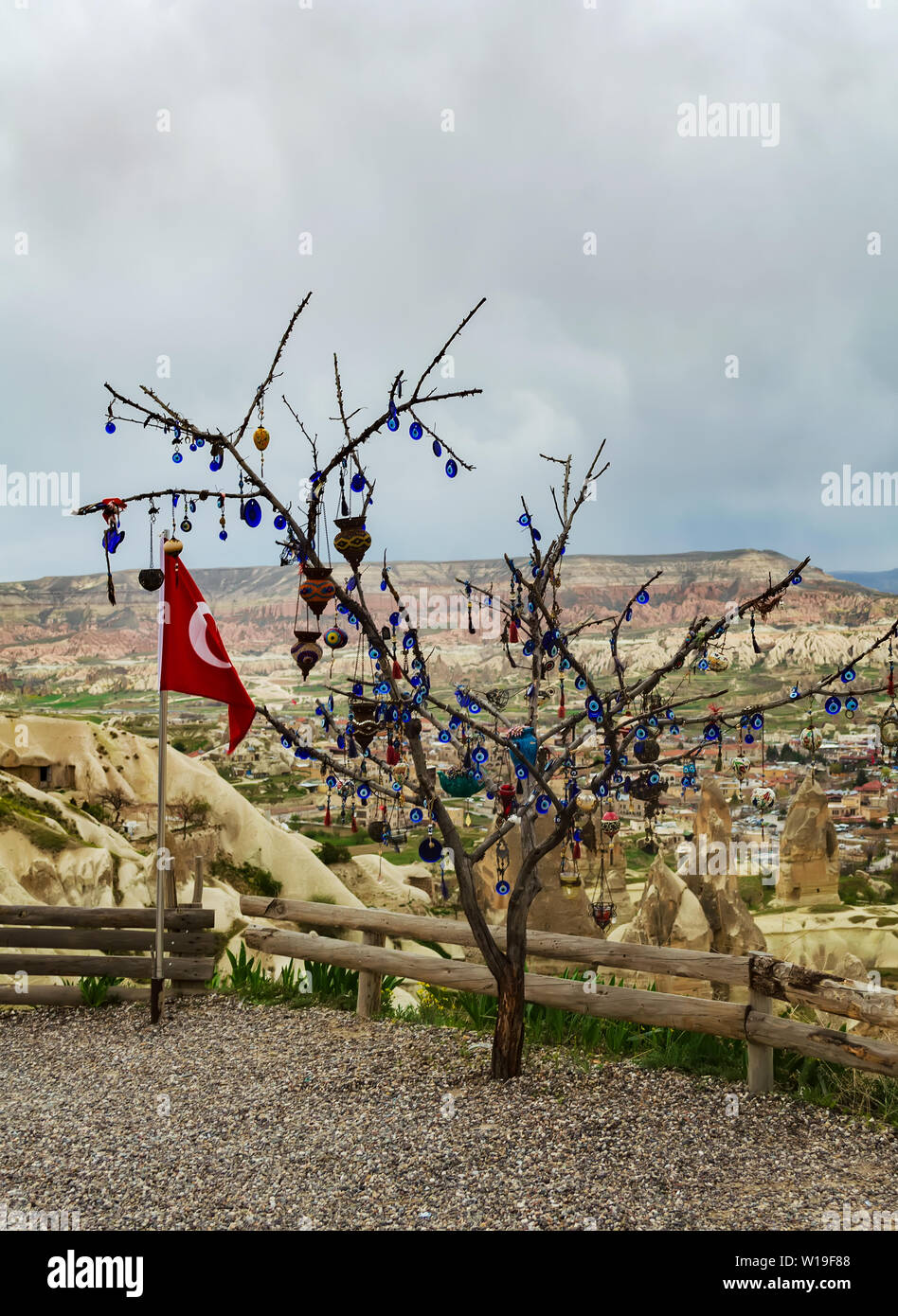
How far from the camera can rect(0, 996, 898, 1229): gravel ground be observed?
12.1 ft

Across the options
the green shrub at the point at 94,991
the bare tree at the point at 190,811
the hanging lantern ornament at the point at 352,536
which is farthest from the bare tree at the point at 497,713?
the bare tree at the point at 190,811

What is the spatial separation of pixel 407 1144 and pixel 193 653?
335 cm

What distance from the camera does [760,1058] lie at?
4758 millimetres

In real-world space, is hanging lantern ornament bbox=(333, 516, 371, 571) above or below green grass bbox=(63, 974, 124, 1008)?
above

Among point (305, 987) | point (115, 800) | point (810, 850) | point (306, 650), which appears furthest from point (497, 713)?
point (115, 800)

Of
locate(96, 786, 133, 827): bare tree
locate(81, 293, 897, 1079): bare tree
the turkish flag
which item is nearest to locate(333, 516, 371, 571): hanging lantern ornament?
locate(81, 293, 897, 1079): bare tree

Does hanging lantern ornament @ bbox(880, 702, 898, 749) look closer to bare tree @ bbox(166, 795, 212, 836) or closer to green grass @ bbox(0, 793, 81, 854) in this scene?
bare tree @ bbox(166, 795, 212, 836)

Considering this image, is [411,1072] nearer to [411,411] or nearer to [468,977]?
[468,977]

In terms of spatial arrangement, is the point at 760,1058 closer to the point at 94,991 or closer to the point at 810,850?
the point at 810,850

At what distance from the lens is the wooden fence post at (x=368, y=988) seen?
6.25m

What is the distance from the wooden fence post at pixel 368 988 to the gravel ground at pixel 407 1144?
1.29 ft

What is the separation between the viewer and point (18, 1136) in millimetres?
4734

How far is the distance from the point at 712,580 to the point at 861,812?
3.03 metres

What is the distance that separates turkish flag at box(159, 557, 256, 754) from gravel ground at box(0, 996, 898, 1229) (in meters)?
2.12
